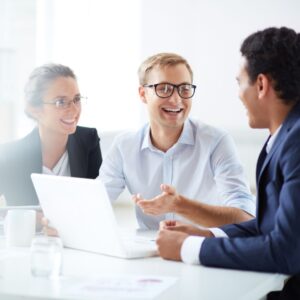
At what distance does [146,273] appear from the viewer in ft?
5.59

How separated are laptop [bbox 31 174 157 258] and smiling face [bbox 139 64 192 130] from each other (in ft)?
2.74

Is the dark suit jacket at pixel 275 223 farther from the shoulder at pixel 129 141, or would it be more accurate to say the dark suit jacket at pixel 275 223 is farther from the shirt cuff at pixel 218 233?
the shoulder at pixel 129 141

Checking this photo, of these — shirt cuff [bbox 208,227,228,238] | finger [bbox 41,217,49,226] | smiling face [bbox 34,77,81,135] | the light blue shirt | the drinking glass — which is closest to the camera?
the drinking glass

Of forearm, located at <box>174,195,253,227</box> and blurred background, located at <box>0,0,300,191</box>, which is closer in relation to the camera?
forearm, located at <box>174,195,253,227</box>

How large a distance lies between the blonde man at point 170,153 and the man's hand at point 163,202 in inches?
15.9

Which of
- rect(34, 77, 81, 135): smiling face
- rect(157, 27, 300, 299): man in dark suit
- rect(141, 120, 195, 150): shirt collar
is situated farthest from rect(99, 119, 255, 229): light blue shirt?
Answer: rect(157, 27, 300, 299): man in dark suit

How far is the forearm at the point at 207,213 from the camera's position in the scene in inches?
95.6

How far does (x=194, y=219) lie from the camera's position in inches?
97.5

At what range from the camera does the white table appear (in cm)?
148

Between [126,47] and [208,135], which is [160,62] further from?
[126,47]

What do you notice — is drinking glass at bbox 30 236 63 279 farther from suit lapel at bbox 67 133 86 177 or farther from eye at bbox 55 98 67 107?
eye at bbox 55 98 67 107

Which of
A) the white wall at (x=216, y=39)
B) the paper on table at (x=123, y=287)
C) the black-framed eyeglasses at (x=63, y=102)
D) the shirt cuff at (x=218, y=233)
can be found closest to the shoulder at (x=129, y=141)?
the black-framed eyeglasses at (x=63, y=102)

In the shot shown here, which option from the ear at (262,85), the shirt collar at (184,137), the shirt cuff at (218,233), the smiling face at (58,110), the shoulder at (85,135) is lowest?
the shirt cuff at (218,233)

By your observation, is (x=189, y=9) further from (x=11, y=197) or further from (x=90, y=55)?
(x=11, y=197)
